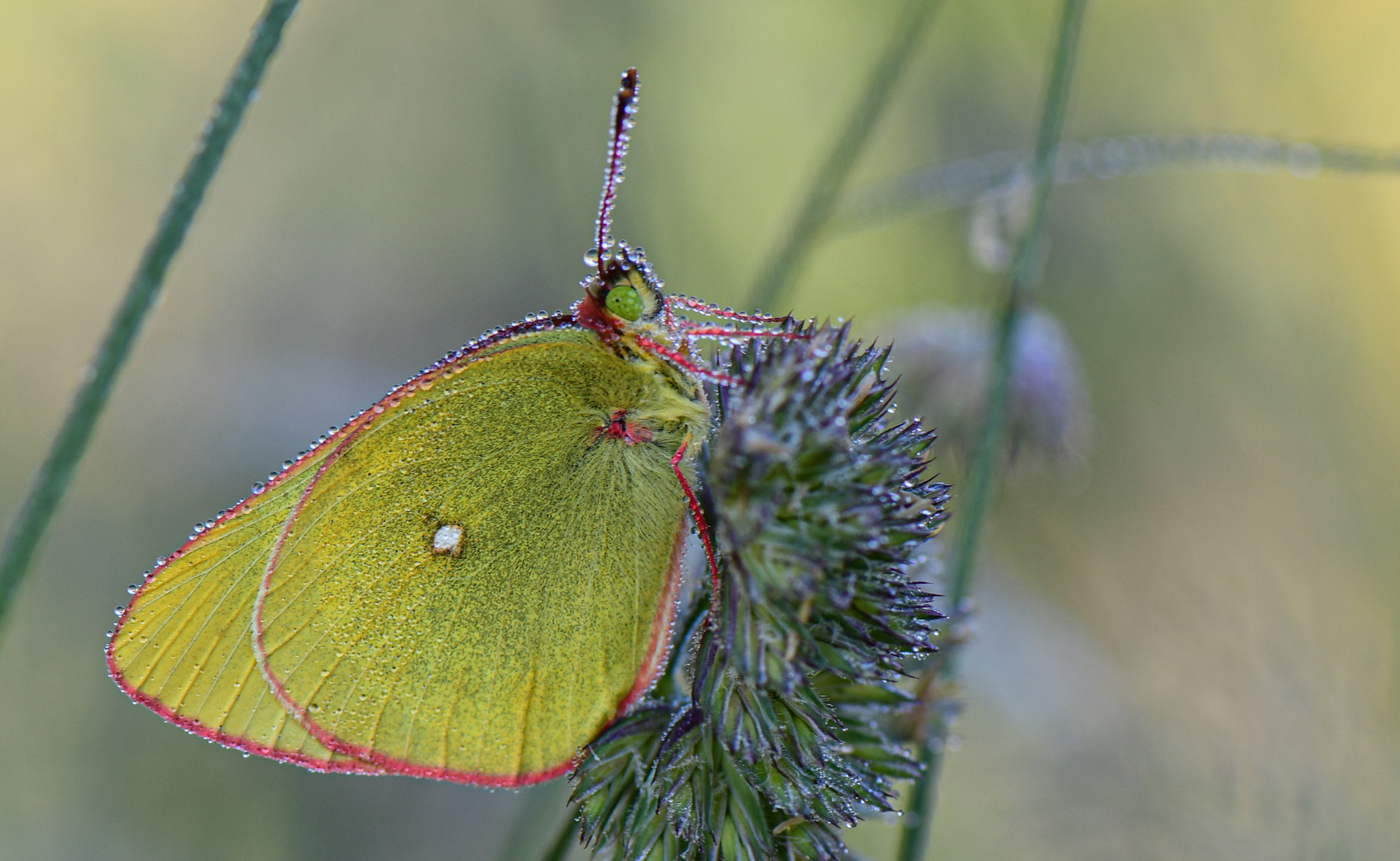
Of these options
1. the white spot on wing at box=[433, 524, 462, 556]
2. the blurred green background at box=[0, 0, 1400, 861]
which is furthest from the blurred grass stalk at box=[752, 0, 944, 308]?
the blurred green background at box=[0, 0, 1400, 861]

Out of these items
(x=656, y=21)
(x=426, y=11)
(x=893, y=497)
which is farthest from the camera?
(x=426, y=11)

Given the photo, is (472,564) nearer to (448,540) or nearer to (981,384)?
(448,540)

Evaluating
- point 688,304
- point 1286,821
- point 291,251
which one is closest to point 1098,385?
point 1286,821

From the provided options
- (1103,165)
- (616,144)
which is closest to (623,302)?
(616,144)

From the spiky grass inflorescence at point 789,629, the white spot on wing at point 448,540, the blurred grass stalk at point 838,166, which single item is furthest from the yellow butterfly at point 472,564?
the blurred grass stalk at point 838,166

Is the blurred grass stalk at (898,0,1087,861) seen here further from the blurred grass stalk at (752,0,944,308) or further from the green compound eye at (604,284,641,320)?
the green compound eye at (604,284,641,320)

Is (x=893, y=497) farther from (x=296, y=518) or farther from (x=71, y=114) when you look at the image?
(x=71, y=114)
